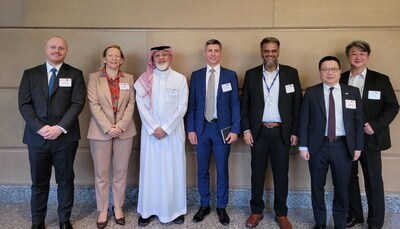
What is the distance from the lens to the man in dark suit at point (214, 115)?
3.07 meters

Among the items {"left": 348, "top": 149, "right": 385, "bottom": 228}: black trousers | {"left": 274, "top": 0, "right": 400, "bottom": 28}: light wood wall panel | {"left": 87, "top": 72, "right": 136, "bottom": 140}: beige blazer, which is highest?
{"left": 274, "top": 0, "right": 400, "bottom": 28}: light wood wall panel

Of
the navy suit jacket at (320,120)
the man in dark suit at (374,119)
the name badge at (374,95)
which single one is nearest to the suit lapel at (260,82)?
the navy suit jacket at (320,120)

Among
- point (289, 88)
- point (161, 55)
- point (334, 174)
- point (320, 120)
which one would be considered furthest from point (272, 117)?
point (161, 55)

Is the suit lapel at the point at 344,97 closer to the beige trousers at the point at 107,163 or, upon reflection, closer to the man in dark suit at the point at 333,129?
the man in dark suit at the point at 333,129

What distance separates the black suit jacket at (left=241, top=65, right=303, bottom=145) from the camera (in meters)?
2.92

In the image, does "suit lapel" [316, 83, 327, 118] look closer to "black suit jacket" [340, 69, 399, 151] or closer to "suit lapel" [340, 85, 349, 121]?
"suit lapel" [340, 85, 349, 121]

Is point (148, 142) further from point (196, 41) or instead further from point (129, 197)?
point (196, 41)

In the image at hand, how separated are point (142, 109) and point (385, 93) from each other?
7.80 ft

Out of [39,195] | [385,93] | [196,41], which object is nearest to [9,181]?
[39,195]

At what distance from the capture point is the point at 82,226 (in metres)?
3.10

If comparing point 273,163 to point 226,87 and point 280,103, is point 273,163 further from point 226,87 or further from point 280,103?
point 226,87

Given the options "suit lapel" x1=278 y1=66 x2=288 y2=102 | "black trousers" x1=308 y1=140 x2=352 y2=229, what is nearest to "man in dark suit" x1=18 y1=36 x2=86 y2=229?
"suit lapel" x1=278 y1=66 x2=288 y2=102

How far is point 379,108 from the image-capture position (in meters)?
2.91

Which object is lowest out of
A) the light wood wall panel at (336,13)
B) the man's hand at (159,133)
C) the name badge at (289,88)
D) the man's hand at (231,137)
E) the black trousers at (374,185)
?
the black trousers at (374,185)
